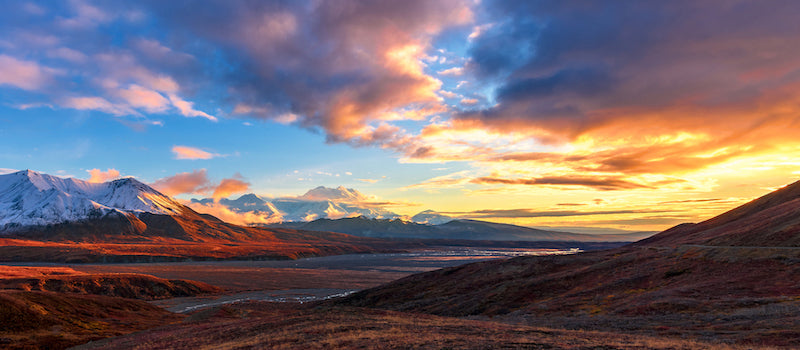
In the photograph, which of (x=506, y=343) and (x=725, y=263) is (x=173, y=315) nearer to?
(x=506, y=343)

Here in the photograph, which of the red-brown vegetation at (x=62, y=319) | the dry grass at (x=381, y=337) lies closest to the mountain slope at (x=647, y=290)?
the dry grass at (x=381, y=337)

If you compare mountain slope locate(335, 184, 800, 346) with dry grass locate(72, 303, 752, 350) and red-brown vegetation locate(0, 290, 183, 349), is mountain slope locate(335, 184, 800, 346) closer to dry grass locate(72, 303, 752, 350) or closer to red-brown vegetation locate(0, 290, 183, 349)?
dry grass locate(72, 303, 752, 350)

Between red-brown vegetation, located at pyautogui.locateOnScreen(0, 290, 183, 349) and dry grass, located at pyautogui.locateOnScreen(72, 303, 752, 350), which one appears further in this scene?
red-brown vegetation, located at pyautogui.locateOnScreen(0, 290, 183, 349)

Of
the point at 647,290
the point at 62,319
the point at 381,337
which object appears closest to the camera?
the point at 381,337

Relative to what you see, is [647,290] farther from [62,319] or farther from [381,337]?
[62,319]

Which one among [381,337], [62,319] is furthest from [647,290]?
[62,319]

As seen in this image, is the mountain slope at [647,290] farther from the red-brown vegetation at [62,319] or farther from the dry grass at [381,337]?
the red-brown vegetation at [62,319]

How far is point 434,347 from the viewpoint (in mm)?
25234

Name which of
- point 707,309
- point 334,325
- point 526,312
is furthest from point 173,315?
point 707,309

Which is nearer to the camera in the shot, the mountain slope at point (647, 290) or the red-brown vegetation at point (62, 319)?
the mountain slope at point (647, 290)

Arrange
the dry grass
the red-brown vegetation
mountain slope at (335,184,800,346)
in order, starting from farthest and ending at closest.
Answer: the red-brown vegetation → mountain slope at (335,184,800,346) → the dry grass

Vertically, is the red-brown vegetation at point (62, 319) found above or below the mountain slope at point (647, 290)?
below

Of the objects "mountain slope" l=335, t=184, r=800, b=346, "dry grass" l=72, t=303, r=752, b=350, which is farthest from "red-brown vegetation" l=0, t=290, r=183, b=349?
"mountain slope" l=335, t=184, r=800, b=346

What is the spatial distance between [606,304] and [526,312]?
9.87 meters
